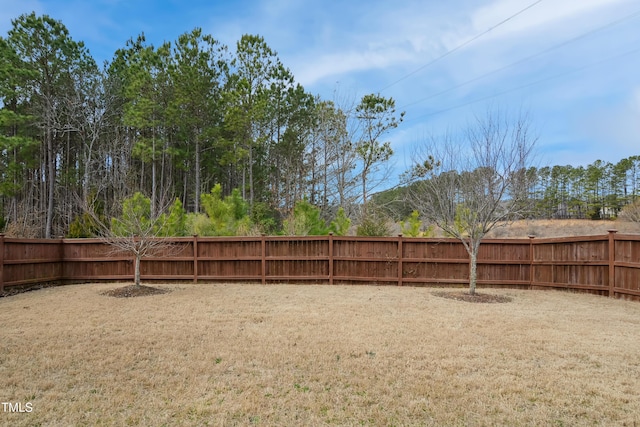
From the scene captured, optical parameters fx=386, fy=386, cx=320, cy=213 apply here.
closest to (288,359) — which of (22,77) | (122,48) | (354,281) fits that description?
(354,281)

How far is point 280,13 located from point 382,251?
6939mm

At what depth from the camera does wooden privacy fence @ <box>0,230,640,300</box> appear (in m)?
10.4

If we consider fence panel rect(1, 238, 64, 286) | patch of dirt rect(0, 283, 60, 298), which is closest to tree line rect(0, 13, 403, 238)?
fence panel rect(1, 238, 64, 286)

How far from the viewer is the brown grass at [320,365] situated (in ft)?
9.71

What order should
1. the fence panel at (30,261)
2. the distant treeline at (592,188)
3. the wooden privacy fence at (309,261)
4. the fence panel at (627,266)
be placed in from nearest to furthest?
the fence panel at (627,266), the fence panel at (30,261), the wooden privacy fence at (309,261), the distant treeline at (592,188)

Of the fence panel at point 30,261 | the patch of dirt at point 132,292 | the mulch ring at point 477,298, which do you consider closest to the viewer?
the mulch ring at point 477,298

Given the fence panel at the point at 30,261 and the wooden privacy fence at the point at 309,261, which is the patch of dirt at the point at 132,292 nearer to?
the wooden privacy fence at the point at 309,261

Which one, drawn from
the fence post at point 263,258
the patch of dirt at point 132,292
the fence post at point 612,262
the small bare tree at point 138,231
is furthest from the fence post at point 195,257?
the fence post at point 612,262

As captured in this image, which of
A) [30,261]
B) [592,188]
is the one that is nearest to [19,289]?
[30,261]

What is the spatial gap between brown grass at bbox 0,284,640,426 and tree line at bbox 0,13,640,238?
12643 millimetres

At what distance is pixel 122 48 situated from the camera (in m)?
24.6

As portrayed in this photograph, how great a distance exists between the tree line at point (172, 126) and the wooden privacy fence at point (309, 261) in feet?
25.3

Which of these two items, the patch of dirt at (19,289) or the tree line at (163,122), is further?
the tree line at (163,122)

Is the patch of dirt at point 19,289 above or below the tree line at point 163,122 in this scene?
below
